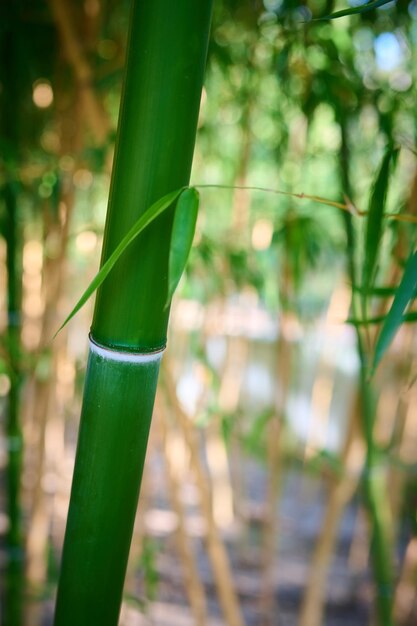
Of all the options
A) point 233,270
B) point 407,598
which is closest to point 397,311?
point 233,270

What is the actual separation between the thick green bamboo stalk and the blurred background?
0.08m

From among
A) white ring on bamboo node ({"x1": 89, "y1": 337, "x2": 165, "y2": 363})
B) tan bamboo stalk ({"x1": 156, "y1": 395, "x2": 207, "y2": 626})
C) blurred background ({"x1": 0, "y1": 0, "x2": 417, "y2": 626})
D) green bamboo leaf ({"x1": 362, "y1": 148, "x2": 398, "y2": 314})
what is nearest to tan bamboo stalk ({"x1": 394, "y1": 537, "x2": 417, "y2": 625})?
blurred background ({"x1": 0, "y1": 0, "x2": 417, "y2": 626})

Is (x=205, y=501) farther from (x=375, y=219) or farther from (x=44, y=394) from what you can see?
(x=375, y=219)

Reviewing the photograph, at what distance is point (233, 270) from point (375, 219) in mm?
1101

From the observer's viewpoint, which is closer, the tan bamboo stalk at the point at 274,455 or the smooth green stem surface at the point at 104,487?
the smooth green stem surface at the point at 104,487

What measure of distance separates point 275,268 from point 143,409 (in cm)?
153

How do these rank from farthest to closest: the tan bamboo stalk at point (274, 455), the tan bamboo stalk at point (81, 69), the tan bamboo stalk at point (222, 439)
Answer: the tan bamboo stalk at point (222, 439)
the tan bamboo stalk at point (274, 455)
the tan bamboo stalk at point (81, 69)

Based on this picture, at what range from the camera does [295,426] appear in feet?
12.2

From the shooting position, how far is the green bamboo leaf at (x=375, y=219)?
24.2 inches

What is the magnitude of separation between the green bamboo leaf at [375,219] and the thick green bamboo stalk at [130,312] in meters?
0.23

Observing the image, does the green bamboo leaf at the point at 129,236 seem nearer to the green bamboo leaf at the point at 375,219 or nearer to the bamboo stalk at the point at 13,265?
the green bamboo leaf at the point at 375,219

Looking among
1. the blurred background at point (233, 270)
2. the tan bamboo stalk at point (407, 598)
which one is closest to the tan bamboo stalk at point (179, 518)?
the blurred background at point (233, 270)

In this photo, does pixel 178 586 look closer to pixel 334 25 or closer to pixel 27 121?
pixel 27 121

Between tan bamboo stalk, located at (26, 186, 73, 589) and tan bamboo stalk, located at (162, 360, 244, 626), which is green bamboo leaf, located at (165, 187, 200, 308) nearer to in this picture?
tan bamboo stalk, located at (162, 360, 244, 626)
